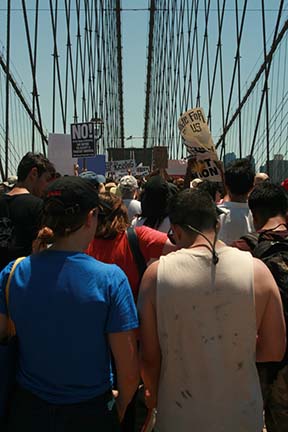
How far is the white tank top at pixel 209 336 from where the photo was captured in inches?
65.9

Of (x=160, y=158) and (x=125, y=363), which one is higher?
(x=125, y=363)

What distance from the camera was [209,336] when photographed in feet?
5.56

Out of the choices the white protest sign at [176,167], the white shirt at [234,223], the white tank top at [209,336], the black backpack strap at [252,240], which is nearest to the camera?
the white tank top at [209,336]

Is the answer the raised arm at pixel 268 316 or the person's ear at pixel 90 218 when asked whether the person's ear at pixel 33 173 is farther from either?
the raised arm at pixel 268 316

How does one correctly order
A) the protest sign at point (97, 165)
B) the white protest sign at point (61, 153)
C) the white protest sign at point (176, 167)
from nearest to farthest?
the white protest sign at point (61, 153) < the protest sign at point (97, 165) < the white protest sign at point (176, 167)

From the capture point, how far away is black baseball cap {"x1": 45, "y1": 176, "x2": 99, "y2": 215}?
163cm

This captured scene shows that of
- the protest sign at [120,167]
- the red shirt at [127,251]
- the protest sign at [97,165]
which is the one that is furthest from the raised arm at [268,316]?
the protest sign at [120,167]

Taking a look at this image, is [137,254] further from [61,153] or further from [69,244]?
[61,153]

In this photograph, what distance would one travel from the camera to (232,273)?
1.67m

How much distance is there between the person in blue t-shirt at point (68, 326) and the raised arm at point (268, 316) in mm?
373

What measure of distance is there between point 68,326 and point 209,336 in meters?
0.41

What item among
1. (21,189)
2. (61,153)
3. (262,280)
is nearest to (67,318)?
(262,280)

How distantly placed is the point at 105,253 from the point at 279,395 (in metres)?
0.82

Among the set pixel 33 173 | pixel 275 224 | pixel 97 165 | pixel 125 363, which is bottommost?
pixel 97 165
